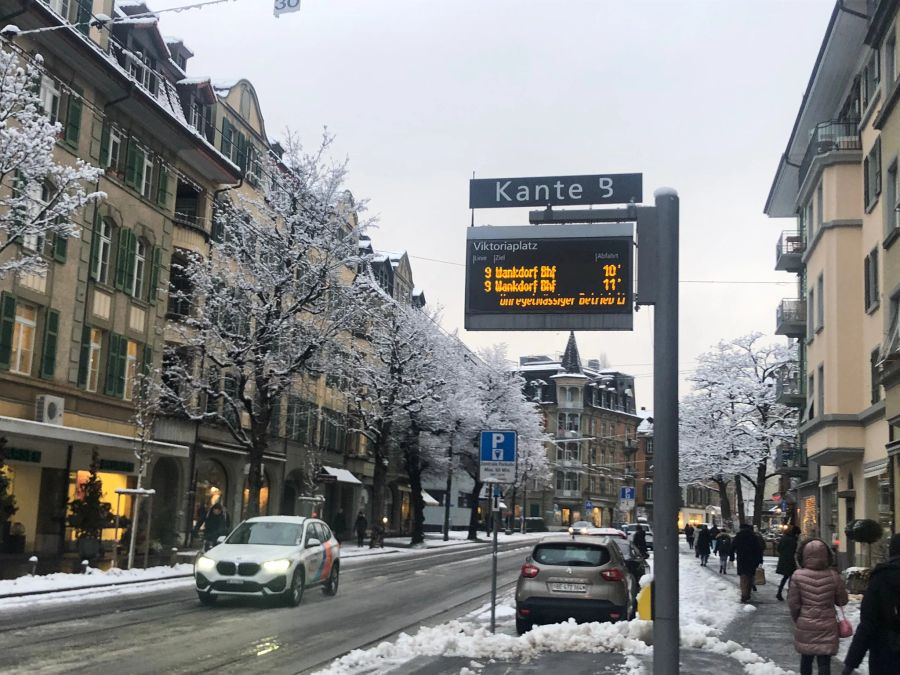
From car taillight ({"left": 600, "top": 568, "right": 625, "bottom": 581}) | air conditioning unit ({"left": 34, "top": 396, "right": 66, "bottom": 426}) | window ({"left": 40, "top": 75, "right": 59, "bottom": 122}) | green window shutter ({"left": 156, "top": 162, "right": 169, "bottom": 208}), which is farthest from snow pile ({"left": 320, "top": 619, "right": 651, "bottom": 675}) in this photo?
green window shutter ({"left": 156, "top": 162, "right": 169, "bottom": 208})

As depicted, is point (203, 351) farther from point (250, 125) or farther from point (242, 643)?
point (242, 643)

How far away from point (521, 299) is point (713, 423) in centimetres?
5360

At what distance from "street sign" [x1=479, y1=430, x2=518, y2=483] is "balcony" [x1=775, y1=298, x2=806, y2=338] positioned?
26.6m

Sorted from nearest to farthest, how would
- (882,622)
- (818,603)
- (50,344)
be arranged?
(882,622) → (818,603) → (50,344)

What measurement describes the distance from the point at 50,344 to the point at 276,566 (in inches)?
563

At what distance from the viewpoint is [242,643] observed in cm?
1338

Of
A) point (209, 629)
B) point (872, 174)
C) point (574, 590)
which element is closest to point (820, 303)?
point (872, 174)

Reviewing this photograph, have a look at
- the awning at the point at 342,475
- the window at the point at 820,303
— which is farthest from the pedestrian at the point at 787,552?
the awning at the point at 342,475

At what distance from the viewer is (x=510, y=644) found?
1272 cm

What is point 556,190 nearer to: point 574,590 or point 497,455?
point 497,455

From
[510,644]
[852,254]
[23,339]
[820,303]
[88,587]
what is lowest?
[88,587]

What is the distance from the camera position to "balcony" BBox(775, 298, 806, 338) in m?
39.3

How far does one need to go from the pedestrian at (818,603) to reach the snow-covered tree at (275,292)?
2334 cm

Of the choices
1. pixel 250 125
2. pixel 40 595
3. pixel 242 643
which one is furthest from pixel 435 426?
pixel 242 643
